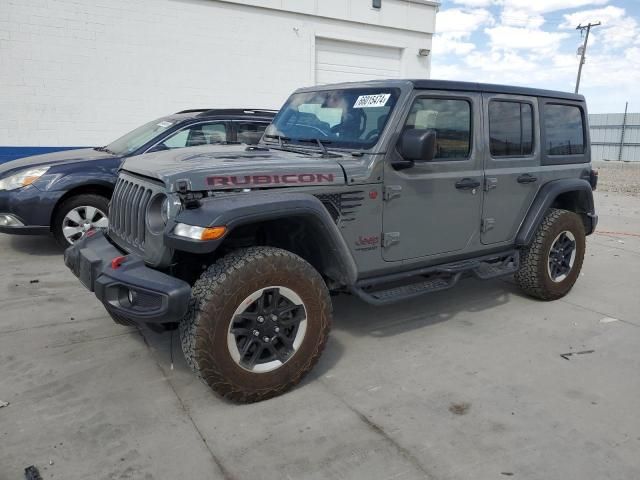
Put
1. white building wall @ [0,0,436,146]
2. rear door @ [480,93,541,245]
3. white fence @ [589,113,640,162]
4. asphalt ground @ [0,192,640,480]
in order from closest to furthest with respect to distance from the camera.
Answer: asphalt ground @ [0,192,640,480], rear door @ [480,93,541,245], white building wall @ [0,0,436,146], white fence @ [589,113,640,162]

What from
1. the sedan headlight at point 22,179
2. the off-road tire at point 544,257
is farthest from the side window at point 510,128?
the sedan headlight at point 22,179

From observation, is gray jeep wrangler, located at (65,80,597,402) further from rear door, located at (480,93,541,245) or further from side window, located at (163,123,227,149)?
side window, located at (163,123,227,149)

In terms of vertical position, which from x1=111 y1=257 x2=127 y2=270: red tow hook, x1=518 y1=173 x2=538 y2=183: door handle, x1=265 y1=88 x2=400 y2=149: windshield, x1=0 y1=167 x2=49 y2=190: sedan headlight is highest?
x1=265 y1=88 x2=400 y2=149: windshield

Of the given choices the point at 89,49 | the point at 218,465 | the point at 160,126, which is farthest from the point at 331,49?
the point at 218,465

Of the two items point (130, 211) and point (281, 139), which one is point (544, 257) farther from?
point (130, 211)

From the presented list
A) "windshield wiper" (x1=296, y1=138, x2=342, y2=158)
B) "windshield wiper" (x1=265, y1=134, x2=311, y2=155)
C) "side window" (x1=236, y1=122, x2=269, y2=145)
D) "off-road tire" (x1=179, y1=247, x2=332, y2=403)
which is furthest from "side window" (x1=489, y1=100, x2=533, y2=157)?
"side window" (x1=236, y1=122, x2=269, y2=145)

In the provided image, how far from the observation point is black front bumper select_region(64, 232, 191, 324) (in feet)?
8.77

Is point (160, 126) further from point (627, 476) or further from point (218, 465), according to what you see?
point (627, 476)

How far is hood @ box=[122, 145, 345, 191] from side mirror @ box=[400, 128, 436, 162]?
49cm

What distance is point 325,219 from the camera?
314 cm

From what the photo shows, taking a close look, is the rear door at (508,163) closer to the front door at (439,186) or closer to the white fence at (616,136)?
the front door at (439,186)

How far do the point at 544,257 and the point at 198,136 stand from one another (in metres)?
4.29

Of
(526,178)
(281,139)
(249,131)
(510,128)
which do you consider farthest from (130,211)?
(249,131)

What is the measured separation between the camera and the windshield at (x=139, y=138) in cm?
636
